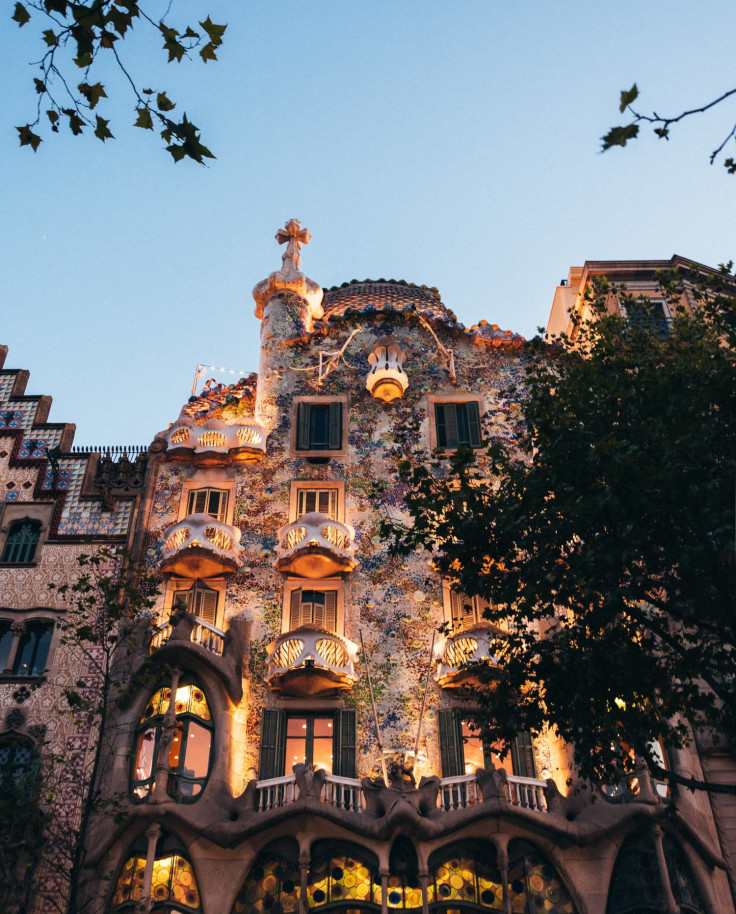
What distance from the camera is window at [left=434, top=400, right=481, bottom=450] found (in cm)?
2636

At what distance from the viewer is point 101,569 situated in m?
22.8

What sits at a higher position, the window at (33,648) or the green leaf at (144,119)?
the window at (33,648)

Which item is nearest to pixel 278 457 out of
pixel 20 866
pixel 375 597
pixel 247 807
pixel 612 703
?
pixel 375 597

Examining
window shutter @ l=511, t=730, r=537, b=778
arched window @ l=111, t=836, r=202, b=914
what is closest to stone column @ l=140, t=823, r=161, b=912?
arched window @ l=111, t=836, r=202, b=914

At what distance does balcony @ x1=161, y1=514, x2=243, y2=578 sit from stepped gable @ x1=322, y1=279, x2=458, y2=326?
8.69 m

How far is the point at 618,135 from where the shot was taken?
6746 millimetres

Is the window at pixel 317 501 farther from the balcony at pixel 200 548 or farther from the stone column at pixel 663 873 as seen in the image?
the stone column at pixel 663 873

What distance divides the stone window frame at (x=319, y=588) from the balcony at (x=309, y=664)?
111 cm

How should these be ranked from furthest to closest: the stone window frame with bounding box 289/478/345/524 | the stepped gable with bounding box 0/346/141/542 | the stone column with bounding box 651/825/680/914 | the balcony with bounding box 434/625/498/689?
the stone window frame with bounding box 289/478/345/524 < the stepped gable with bounding box 0/346/141/542 < the balcony with bounding box 434/625/498/689 < the stone column with bounding box 651/825/680/914

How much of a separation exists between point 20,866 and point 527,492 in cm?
1248

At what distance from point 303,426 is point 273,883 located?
→ 12101 millimetres

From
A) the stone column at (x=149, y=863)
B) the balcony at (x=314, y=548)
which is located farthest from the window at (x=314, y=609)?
the stone column at (x=149, y=863)

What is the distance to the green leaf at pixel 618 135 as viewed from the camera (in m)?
6.73

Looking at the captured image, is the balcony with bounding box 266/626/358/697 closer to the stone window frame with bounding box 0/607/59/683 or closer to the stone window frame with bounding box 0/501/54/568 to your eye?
the stone window frame with bounding box 0/607/59/683
